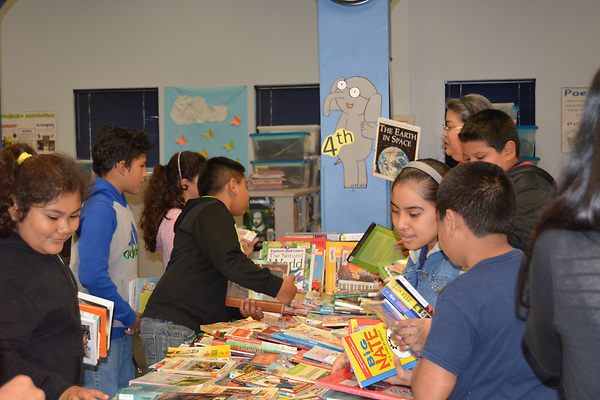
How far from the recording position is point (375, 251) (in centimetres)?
326

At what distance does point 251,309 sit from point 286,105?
5.18 m

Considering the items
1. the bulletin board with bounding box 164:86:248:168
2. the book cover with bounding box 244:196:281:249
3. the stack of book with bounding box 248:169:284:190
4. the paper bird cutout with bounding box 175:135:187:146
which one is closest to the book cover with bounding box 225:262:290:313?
the book cover with bounding box 244:196:281:249

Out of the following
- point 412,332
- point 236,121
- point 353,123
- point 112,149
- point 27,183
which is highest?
point 236,121

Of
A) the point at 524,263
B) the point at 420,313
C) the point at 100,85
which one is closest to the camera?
the point at 524,263

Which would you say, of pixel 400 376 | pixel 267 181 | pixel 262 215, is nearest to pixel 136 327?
pixel 400 376

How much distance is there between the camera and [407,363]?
5.74ft

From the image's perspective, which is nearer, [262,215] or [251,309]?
[251,309]

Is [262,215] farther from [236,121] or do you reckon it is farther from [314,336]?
[314,336]

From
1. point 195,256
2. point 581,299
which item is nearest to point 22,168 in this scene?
point 195,256

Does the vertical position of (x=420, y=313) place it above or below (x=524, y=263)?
below

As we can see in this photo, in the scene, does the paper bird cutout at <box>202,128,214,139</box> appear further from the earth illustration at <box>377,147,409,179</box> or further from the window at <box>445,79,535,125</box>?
the earth illustration at <box>377,147,409,179</box>

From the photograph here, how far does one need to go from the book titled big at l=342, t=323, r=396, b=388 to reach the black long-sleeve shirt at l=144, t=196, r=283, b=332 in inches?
39.3

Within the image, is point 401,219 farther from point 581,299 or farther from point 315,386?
point 581,299

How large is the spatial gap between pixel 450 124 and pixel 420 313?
193 centimetres
